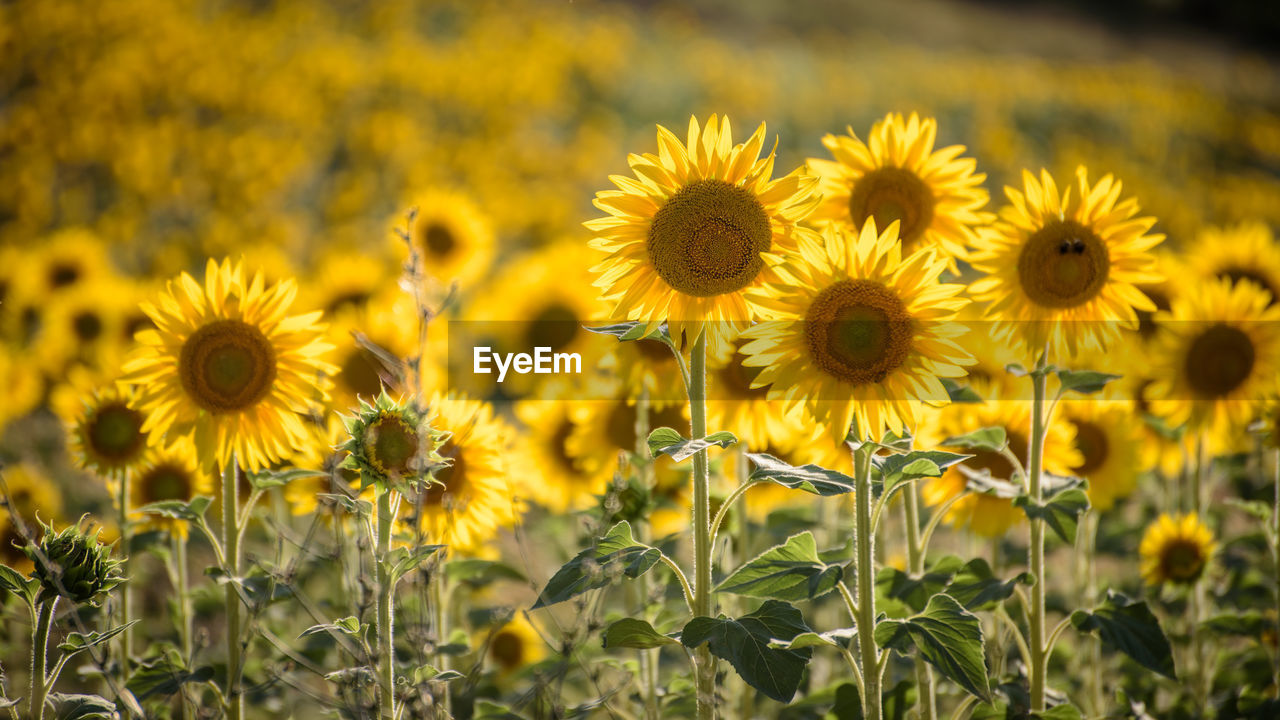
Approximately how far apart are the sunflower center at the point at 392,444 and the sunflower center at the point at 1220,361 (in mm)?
2638

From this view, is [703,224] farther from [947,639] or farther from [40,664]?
[40,664]

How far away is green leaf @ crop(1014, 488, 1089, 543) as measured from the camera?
2.11 m

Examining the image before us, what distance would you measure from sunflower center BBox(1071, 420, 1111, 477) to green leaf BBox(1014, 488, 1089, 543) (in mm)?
1095

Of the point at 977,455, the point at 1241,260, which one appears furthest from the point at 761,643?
the point at 1241,260

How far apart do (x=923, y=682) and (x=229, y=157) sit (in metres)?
8.29

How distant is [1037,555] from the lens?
2273mm

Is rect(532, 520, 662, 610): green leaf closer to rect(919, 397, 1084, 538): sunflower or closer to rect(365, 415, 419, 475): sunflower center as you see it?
rect(365, 415, 419, 475): sunflower center

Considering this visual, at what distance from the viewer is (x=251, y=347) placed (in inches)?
90.5

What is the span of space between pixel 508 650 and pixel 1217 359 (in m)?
2.70

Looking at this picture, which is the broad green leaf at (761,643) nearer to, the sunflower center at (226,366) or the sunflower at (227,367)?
the sunflower at (227,367)

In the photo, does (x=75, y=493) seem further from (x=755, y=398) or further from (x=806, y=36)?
(x=806, y=36)

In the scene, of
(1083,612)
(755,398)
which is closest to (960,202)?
(755,398)

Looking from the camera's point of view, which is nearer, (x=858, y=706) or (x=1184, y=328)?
(x=858, y=706)

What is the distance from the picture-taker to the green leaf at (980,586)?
212 centimetres
